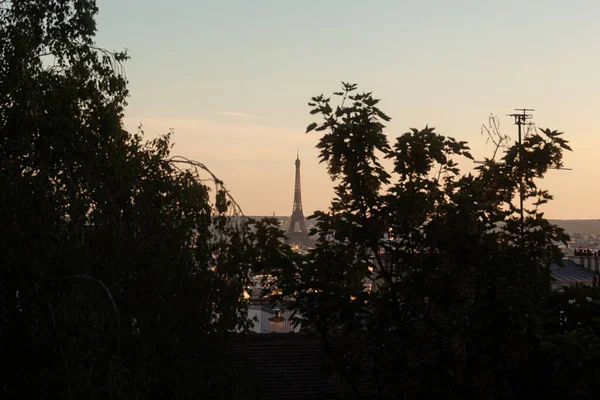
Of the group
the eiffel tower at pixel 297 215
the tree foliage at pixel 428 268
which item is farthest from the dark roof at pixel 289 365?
the eiffel tower at pixel 297 215

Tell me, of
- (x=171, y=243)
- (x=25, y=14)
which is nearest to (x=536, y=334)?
(x=171, y=243)

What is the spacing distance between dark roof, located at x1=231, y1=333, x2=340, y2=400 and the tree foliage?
5.24 metres

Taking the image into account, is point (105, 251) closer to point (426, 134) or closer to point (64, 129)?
point (64, 129)

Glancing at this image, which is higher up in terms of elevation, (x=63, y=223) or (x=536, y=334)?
(x=63, y=223)

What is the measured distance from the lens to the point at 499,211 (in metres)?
12.9

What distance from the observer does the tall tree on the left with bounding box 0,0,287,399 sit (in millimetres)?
8383

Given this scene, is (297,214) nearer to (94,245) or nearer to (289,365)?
(289,365)

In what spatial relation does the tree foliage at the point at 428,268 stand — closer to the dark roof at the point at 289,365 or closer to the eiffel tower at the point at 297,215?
the dark roof at the point at 289,365

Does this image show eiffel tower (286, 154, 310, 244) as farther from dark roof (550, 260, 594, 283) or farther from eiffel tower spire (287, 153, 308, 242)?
dark roof (550, 260, 594, 283)

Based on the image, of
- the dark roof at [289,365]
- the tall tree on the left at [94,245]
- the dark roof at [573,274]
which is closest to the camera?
the tall tree on the left at [94,245]

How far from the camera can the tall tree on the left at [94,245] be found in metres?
8.38

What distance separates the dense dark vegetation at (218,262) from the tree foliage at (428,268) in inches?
1.2

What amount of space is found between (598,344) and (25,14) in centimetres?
784

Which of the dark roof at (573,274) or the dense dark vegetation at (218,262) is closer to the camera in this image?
the dense dark vegetation at (218,262)
